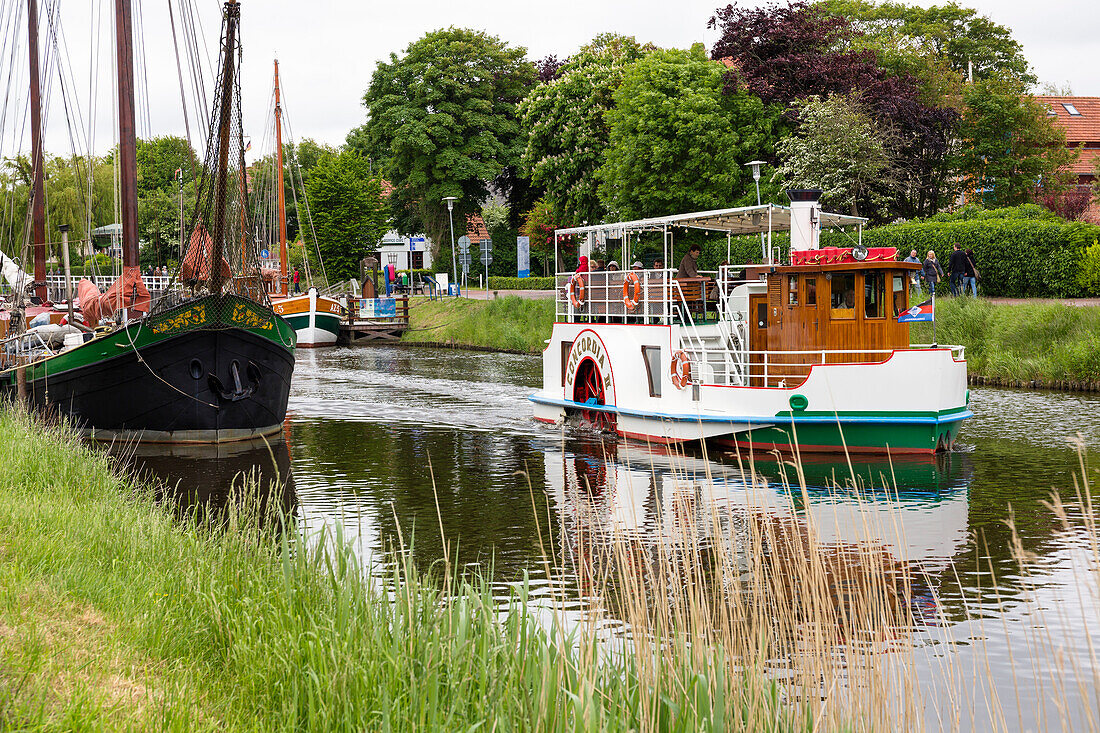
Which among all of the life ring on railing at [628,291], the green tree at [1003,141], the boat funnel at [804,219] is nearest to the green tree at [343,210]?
the green tree at [1003,141]

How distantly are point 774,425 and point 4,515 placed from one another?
12.0 metres

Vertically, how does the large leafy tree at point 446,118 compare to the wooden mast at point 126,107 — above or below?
above

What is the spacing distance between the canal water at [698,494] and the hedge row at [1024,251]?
6875 mm

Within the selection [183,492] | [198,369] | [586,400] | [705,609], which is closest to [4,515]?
[705,609]

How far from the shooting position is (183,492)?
601 inches

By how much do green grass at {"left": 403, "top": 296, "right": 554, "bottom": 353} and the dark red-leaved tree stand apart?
11.7m

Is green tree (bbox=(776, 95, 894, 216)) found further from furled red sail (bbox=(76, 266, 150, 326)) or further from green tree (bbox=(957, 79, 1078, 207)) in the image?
furled red sail (bbox=(76, 266, 150, 326))

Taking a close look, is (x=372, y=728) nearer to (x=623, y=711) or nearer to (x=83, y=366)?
(x=623, y=711)

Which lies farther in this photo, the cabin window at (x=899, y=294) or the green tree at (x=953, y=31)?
the green tree at (x=953, y=31)

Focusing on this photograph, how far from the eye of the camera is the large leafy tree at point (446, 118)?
62.9m

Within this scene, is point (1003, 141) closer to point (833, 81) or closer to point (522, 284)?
point (833, 81)

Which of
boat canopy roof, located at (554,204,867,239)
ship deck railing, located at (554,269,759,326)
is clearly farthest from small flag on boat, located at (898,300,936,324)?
ship deck railing, located at (554,269,759,326)

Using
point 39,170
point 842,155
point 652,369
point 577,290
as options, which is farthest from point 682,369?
point 842,155

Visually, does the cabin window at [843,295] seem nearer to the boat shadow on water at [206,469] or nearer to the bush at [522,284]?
the boat shadow on water at [206,469]
